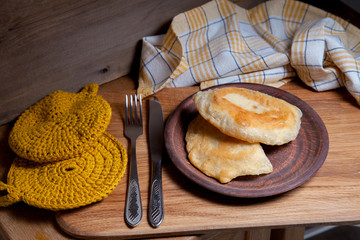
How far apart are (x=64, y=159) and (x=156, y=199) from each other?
0.64ft

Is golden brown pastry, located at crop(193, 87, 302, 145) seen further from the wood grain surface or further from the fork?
the wood grain surface

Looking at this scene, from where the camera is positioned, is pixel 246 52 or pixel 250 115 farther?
pixel 246 52

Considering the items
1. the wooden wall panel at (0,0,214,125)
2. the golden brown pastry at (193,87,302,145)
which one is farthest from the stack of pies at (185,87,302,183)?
the wooden wall panel at (0,0,214,125)

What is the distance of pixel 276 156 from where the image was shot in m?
0.82

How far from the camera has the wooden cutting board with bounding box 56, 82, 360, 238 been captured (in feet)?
2.30

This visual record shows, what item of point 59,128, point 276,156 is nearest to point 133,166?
A: point 59,128

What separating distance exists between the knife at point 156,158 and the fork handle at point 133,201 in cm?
2

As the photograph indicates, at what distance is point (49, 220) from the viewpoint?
73 centimetres

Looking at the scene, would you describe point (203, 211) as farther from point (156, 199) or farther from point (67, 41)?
point (67, 41)

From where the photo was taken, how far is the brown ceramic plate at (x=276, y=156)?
731mm

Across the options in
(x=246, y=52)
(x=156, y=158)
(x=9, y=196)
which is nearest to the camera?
(x=9, y=196)

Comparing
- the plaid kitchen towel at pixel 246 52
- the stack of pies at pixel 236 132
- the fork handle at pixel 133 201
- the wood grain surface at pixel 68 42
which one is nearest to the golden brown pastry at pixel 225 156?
the stack of pies at pixel 236 132

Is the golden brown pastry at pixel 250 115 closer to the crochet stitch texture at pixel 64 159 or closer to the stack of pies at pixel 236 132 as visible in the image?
the stack of pies at pixel 236 132

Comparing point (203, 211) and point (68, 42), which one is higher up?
point (68, 42)
